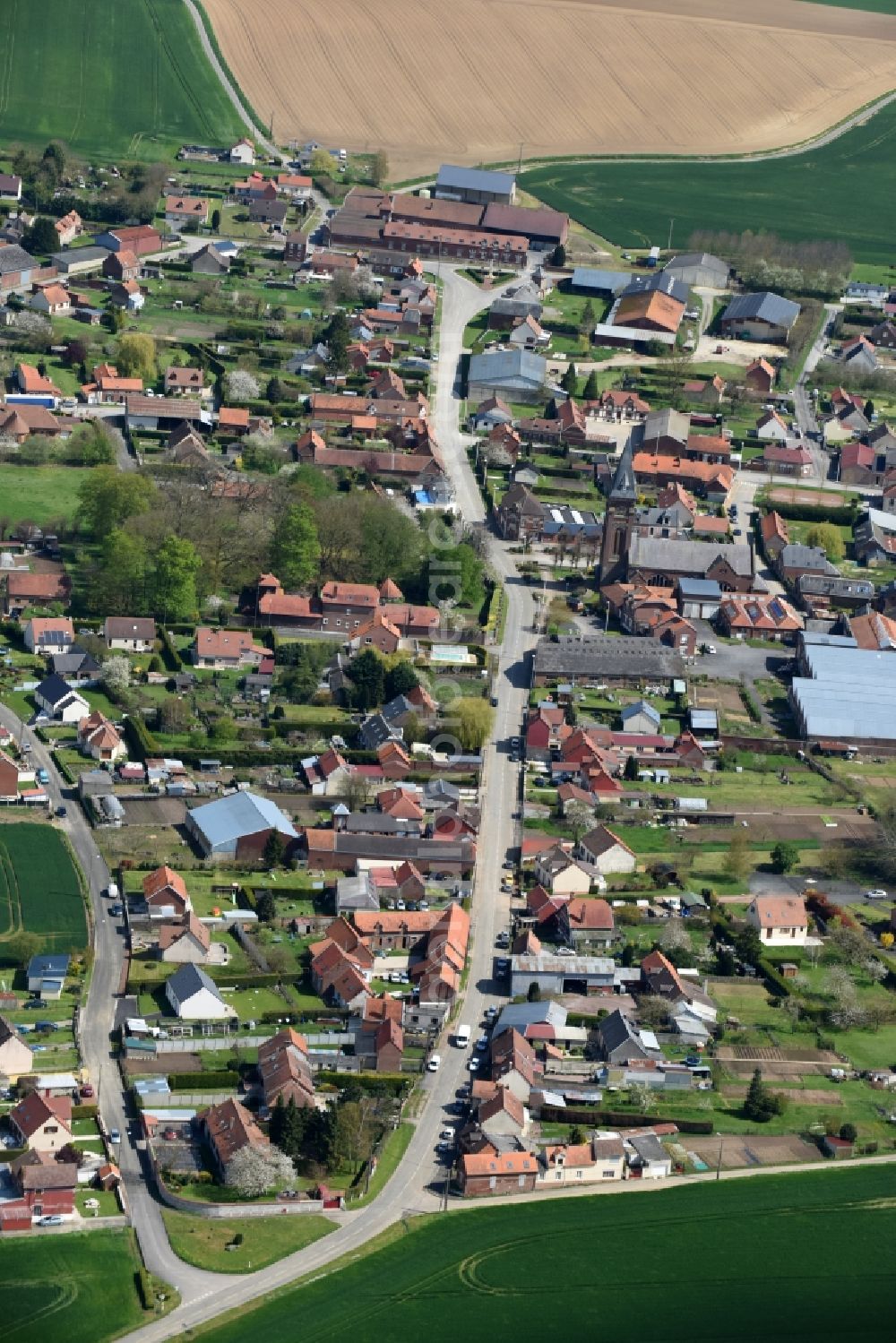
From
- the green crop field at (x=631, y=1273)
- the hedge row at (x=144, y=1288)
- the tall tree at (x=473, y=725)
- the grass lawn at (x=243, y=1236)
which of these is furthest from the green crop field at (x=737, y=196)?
the hedge row at (x=144, y=1288)

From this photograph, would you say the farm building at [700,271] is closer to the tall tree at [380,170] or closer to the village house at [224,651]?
the tall tree at [380,170]

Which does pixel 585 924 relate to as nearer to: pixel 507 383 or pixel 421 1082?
pixel 421 1082

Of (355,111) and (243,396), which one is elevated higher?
(355,111)

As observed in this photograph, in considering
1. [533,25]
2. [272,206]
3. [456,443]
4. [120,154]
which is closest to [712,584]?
[456,443]

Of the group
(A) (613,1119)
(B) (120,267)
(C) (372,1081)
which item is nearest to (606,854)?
(A) (613,1119)

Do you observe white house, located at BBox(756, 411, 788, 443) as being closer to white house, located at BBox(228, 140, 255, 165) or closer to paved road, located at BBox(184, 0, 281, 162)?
white house, located at BBox(228, 140, 255, 165)

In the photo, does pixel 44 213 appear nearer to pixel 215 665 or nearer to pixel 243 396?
pixel 243 396

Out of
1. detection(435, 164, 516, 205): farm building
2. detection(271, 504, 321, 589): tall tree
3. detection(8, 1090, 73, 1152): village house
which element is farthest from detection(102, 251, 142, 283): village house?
detection(8, 1090, 73, 1152): village house
